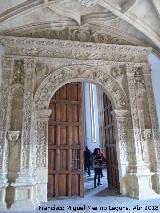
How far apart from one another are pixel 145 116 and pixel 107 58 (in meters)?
1.91

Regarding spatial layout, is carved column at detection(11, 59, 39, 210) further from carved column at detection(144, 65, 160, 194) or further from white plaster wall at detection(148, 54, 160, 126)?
white plaster wall at detection(148, 54, 160, 126)

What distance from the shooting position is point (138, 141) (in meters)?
5.20

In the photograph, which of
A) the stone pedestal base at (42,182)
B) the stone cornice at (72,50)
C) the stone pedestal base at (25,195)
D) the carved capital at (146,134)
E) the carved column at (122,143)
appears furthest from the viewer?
the stone cornice at (72,50)

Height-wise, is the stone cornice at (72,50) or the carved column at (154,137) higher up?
the stone cornice at (72,50)

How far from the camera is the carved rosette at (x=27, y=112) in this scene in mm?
4621

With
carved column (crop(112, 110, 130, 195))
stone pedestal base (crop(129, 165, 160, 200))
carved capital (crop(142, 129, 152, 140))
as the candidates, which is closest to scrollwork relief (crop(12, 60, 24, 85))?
carved column (crop(112, 110, 130, 195))

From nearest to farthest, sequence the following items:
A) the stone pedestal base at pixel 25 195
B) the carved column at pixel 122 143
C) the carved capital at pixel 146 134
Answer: the stone pedestal base at pixel 25 195 < the carved column at pixel 122 143 < the carved capital at pixel 146 134

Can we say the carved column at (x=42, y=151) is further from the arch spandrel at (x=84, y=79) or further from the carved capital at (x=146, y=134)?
the carved capital at (x=146, y=134)

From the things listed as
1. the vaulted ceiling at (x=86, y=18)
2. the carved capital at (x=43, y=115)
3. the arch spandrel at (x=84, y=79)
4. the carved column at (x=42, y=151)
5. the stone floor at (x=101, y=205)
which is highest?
the vaulted ceiling at (x=86, y=18)

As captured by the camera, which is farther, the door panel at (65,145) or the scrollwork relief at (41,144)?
the door panel at (65,145)

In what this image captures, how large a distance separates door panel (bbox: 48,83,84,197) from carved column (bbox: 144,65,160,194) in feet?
5.81

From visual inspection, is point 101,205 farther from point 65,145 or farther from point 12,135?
point 12,135

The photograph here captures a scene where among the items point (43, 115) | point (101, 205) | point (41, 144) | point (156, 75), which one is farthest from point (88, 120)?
point (101, 205)

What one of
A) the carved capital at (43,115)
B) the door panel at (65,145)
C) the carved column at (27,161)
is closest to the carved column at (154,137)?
the door panel at (65,145)
